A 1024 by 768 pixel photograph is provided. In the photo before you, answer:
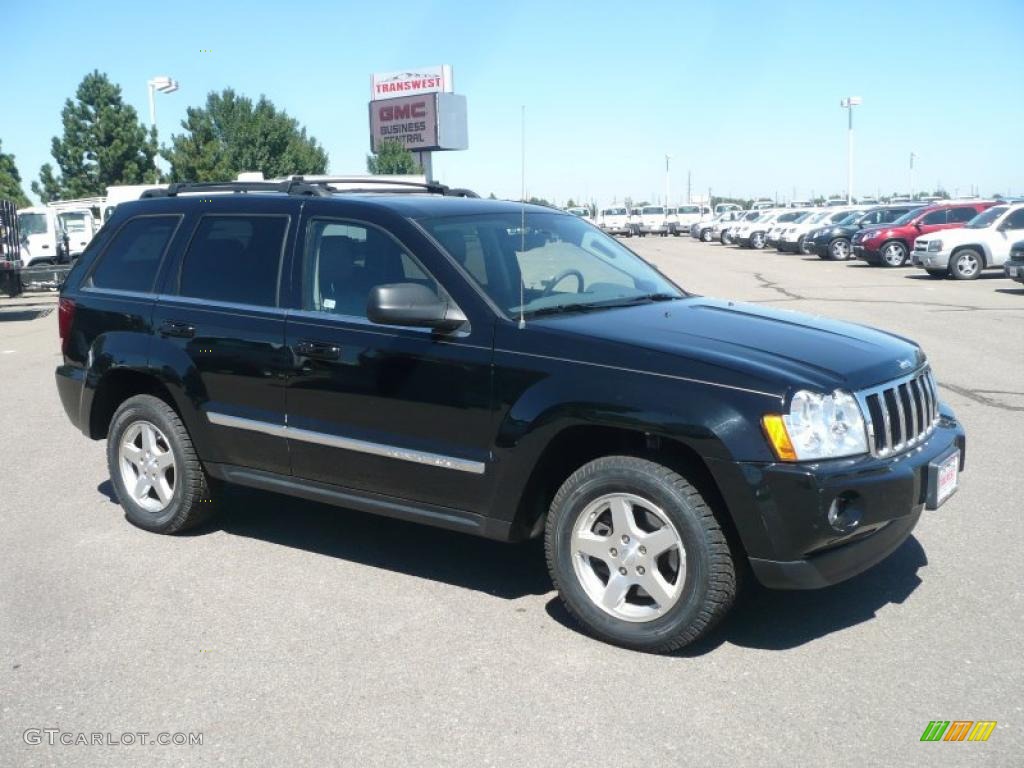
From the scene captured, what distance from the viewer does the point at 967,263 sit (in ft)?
78.8

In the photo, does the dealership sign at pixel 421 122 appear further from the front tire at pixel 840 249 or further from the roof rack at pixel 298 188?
the roof rack at pixel 298 188

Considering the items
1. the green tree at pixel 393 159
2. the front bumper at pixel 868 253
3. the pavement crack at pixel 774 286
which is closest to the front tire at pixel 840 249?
the front bumper at pixel 868 253

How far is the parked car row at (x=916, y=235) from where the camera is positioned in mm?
23953

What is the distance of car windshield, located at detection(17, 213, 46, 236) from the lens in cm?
2920

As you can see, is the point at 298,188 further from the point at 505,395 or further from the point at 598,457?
the point at 598,457

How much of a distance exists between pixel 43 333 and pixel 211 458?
14300mm

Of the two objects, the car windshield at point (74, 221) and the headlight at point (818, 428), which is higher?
the car windshield at point (74, 221)

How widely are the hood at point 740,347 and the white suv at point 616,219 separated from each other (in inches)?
2298

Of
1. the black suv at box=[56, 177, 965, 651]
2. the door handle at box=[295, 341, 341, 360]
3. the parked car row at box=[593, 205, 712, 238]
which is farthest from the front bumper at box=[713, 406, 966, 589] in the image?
the parked car row at box=[593, 205, 712, 238]

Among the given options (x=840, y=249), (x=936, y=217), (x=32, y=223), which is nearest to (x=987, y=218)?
(x=936, y=217)

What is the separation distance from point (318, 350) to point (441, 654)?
1593 millimetres

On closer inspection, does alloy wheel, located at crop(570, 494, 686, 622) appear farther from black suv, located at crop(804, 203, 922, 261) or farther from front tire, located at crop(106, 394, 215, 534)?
black suv, located at crop(804, 203, 922, 261)

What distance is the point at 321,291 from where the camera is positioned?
525 cm

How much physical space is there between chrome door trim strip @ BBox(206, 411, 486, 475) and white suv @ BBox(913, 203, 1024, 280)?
21744 millimetres
